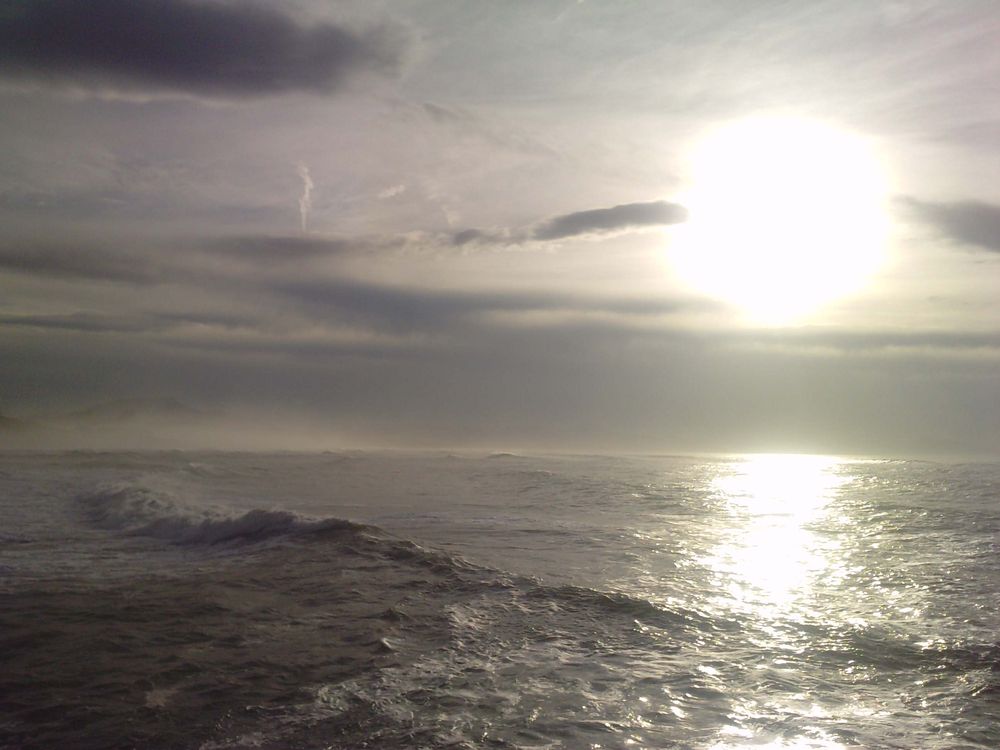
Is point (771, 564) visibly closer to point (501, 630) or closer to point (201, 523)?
point (501, 630)

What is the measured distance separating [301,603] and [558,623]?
2931 mm

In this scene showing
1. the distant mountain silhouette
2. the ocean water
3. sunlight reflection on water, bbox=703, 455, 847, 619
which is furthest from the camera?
the distant mountain silhouette

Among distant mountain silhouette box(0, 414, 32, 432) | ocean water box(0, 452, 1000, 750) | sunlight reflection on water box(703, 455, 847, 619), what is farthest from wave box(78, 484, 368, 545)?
distant mountain silhouette box(0, 414, 32, 432)

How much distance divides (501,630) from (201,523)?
8447 mm

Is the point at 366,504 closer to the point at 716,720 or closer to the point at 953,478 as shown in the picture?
the point at 716,720

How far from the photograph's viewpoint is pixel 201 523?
46.2ft

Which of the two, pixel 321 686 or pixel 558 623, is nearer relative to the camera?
pixel 321 686

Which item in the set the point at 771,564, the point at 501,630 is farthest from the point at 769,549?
the point at 501,630

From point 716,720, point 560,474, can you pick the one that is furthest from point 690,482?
point 716,720

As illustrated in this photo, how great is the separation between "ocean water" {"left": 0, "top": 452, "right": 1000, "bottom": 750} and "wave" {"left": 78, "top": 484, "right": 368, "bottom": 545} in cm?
9

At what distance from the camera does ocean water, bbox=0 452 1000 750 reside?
17.5 feet

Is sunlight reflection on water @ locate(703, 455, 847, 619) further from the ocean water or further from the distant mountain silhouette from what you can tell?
the distant mountain silhouette

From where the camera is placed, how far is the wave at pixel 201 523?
520 inches

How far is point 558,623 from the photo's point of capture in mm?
7992
